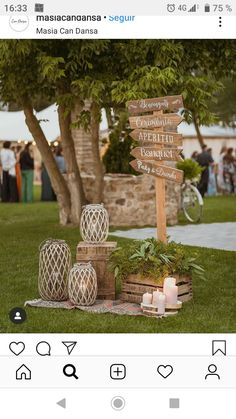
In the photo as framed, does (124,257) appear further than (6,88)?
No

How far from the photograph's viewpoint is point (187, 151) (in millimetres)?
28078

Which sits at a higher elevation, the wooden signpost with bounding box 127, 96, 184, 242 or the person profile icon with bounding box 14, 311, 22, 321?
the wooden signpost with bounding box 127, 96, 184, 242

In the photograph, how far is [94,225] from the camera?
5656mm

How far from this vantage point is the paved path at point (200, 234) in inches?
354

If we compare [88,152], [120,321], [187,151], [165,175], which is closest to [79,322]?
[120,321]

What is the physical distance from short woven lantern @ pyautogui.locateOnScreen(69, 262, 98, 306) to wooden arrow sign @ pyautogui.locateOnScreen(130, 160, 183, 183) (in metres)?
0.81

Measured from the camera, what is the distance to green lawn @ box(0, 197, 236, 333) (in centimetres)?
462

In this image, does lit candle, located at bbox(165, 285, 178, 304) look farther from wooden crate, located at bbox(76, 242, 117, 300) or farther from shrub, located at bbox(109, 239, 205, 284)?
wooden crate, located at bbox(76, 242, 117, 300)

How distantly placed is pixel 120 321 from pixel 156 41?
414cm

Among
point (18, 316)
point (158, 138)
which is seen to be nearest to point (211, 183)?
point (158, 138)
